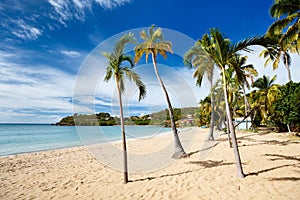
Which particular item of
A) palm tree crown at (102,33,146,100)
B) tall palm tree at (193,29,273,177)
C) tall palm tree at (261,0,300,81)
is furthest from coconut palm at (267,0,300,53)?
palm tree crown at (102,33,146,100)

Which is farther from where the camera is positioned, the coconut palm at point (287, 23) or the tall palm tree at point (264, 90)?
the tall palm tree at point (264, 90)

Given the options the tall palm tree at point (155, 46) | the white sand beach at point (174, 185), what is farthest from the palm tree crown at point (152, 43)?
the white sand beach at point (174, 185)

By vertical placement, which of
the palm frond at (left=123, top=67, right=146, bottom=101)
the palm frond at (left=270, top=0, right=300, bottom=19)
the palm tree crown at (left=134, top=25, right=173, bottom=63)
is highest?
the palm frond at (left=270, top=0, right=300, bottom=19)

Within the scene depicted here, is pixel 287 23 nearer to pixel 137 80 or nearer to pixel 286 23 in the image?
pixel 286 23

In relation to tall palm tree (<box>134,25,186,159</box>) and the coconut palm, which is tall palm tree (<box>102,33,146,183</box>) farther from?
the coconut palm

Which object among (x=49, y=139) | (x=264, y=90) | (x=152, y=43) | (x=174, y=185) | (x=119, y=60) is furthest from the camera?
(x=49, y=139)

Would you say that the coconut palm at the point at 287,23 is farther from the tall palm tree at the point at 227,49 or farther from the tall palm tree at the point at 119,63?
the tall palm tree at the point at 119,63

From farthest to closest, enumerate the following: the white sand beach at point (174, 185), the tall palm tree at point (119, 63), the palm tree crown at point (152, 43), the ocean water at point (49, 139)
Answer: the ocean water at point (49, 139) → the palm tree crown at point (152, 43) → the tall palm tree at point (119, 63) → the white sand beach at point (174, 185)

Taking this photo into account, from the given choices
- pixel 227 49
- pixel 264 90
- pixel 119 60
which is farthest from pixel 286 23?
pixel 264 90

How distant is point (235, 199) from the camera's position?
382cm

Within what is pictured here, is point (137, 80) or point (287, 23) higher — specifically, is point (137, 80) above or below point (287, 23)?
below

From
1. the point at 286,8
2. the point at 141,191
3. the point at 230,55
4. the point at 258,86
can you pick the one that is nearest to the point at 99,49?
the point at 230,55

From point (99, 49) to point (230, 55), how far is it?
4.88 metres

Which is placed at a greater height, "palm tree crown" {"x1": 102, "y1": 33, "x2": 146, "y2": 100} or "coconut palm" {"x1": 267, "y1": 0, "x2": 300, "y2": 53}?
"coconut palm" {"x1": 267, "y1": 0, "x2": 300, "y2": 53}
